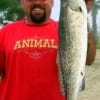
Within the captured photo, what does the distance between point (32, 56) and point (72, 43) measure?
3.01 feet

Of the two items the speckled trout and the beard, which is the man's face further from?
the speckled trout

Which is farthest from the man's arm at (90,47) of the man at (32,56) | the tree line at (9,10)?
the tree line at (9,10)

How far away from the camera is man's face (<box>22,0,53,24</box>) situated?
4465mm

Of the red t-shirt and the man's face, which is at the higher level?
the man's face

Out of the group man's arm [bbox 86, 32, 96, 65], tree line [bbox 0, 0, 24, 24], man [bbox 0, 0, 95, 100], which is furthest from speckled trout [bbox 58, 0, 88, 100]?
tree line [bbox 0, 0, 24, 24]

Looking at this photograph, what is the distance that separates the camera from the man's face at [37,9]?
14.6 feet

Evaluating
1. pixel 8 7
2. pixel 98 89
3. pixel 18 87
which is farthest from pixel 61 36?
pixel 8 7

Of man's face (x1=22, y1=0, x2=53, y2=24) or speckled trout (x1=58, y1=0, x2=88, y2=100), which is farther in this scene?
man's face (x1=22, y1=0, x2=53, y2=24)

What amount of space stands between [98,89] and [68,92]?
11.1 m

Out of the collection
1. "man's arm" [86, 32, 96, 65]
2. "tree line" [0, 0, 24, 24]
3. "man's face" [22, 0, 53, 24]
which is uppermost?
"man's face" [22, 0, 53, 24]

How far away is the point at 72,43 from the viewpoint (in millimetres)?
3658

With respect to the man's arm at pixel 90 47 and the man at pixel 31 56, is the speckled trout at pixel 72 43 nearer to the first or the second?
the man's arm at pixel 90 47

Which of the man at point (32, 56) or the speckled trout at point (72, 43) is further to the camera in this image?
the man at point (32, 56)

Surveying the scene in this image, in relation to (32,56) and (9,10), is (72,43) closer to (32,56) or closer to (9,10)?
(32,56)
